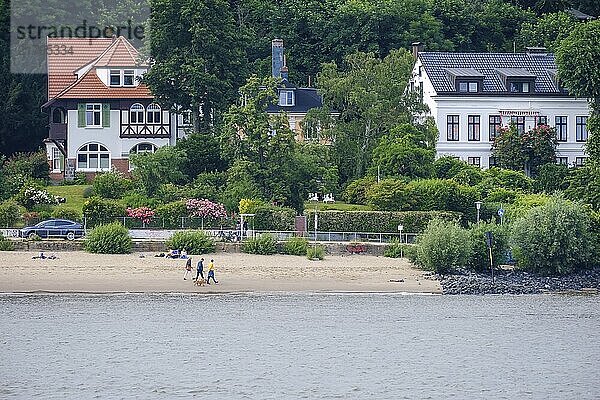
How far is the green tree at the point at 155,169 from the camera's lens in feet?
218

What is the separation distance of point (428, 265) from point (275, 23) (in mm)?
36731

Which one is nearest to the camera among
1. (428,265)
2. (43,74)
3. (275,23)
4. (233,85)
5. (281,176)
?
(428,265)

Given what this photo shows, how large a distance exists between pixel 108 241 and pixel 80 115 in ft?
73.4

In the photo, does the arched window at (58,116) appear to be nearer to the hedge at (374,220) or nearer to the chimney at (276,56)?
the chimney at (276,56)

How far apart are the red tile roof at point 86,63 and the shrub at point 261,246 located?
2225cm

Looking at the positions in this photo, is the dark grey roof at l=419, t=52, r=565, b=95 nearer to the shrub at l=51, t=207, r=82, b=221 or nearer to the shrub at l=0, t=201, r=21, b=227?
the shrub at l=51, t=207, r=82, b=221

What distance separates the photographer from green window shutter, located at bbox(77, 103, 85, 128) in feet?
260

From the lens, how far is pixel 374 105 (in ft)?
242

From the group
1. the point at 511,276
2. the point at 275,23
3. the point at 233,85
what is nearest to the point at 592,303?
the point at 511,276

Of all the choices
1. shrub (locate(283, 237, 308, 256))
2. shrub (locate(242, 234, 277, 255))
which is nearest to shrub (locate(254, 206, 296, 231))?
shrub (locate(283, 237, 308, 256))

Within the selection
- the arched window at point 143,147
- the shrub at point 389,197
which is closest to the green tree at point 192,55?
the arched window at point 143,147

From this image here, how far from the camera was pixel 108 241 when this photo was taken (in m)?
58.5

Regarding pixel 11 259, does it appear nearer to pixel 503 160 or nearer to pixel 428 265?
pixel 428 265

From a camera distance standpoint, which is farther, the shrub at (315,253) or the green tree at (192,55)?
the green tree at (192,55)
